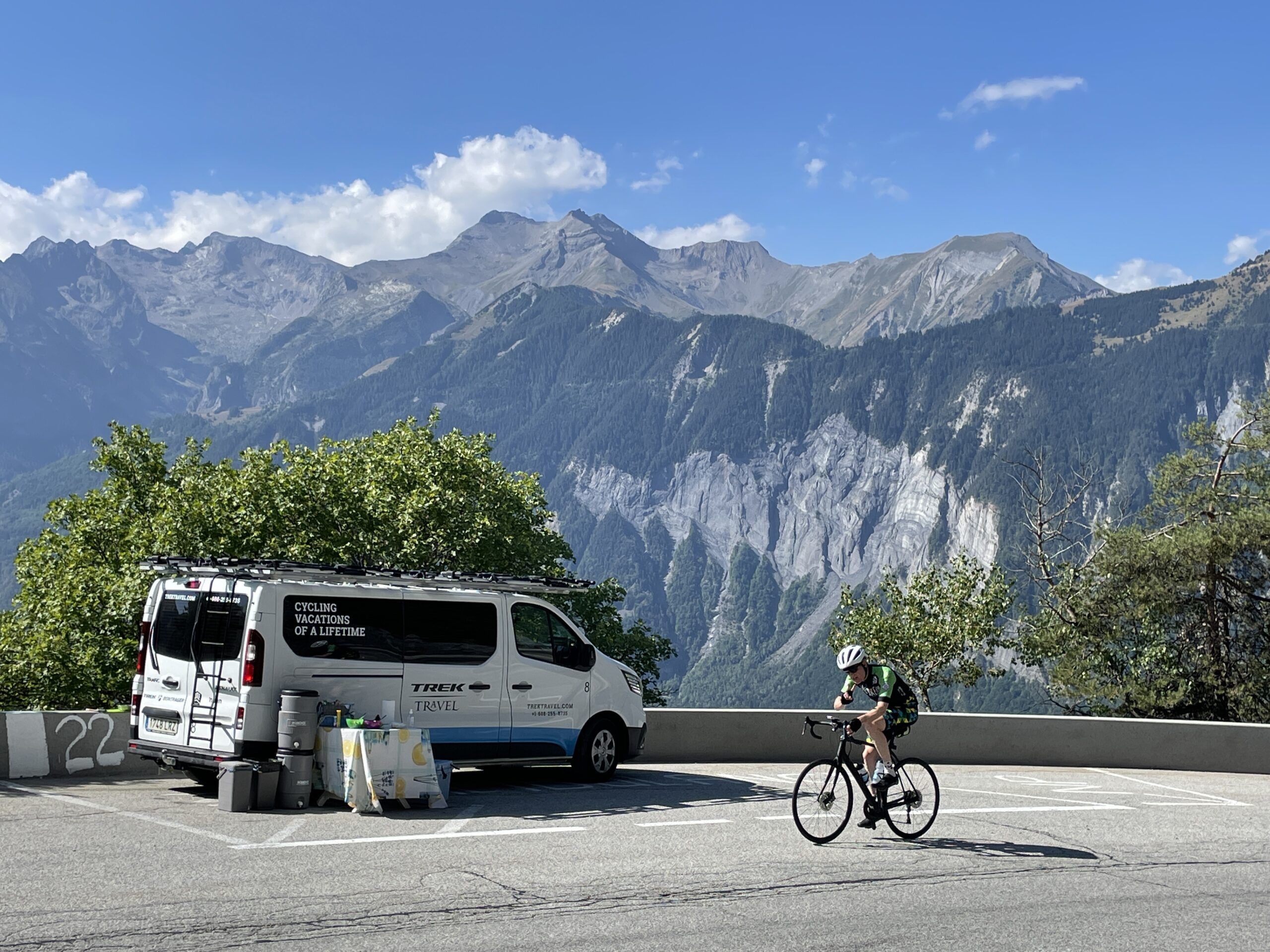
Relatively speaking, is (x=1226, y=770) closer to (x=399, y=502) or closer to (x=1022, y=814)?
(x=1022, y=814)

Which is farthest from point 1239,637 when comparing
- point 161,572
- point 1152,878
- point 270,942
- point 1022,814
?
point 270,942

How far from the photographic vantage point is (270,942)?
647cm

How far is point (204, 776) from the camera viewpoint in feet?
40.7

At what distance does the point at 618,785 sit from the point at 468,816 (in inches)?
121

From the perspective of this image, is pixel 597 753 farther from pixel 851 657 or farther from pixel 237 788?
pixel 851 657

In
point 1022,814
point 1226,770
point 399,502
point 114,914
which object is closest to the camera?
point 114,914

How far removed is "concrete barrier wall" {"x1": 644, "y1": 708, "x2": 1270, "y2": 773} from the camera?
17.6m

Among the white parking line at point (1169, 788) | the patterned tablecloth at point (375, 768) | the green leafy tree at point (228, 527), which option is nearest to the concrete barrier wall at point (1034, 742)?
the white parking line at point (1169, 788)

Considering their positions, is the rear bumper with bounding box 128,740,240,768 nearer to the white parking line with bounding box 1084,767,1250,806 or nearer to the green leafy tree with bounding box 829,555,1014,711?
the white parking line with bounding box 1084,767,1250,806

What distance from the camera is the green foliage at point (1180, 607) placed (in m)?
31.2

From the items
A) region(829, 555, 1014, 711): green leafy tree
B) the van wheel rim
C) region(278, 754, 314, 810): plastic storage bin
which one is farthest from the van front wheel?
region(829, 555, 1014, 711): green leafy tree

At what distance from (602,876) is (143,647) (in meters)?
6.12

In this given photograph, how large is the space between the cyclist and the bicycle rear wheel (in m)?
0.17

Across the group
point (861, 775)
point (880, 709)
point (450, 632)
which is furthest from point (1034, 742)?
point (450, 632)
